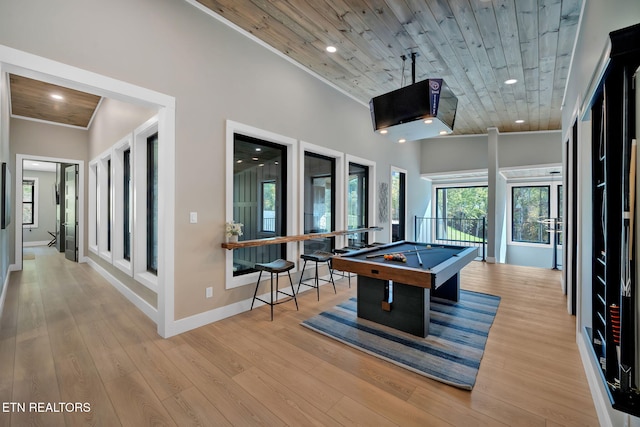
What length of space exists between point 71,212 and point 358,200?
7118mm

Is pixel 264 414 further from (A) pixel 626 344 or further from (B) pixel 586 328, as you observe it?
(B) pixel 586 328

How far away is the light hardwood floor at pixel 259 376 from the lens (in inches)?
70.0

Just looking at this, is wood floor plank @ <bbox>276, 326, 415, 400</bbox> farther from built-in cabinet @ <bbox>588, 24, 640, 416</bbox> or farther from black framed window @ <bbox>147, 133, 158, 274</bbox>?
black framed window @ <bbox>147, 133, 158, 274</bbox>

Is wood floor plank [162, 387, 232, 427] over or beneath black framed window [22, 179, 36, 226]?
beneath

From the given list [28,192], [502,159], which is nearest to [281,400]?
[502,159]

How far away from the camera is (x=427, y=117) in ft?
9.42

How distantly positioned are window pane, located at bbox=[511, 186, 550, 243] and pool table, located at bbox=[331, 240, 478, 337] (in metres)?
6.69

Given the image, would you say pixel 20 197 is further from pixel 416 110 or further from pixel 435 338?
pixel 435 338

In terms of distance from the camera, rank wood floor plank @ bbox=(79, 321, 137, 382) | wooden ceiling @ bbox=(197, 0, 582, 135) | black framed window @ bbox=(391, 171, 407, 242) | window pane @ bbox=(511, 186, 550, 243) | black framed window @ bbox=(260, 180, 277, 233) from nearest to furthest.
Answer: wood floor plank @ bbox=(79, 321, 137, 382) → wooden ceiling @ bbox=(197, 0, 582, 135) → black framed window @ bbox=(260, 180, 277, 233) → black framed window @ bbox=(391, 171, 407, 242) → window pane @ bbox=(511, 186, 550, 243)

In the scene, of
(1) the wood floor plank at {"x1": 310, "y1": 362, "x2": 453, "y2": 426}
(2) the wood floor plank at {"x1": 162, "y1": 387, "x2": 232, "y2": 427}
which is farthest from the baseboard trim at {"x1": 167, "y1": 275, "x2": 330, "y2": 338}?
(1) the wood floor plank at {"x1": 310, "y1": 362, "x2": 453, "y2": 426}

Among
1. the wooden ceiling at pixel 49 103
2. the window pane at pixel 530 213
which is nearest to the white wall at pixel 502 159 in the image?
the window pane at pixel 530 213

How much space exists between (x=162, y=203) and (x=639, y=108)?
3401 mm

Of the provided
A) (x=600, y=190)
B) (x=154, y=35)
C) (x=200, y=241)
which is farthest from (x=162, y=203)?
(x=600, y=190)

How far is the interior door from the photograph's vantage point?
21.6 feet
